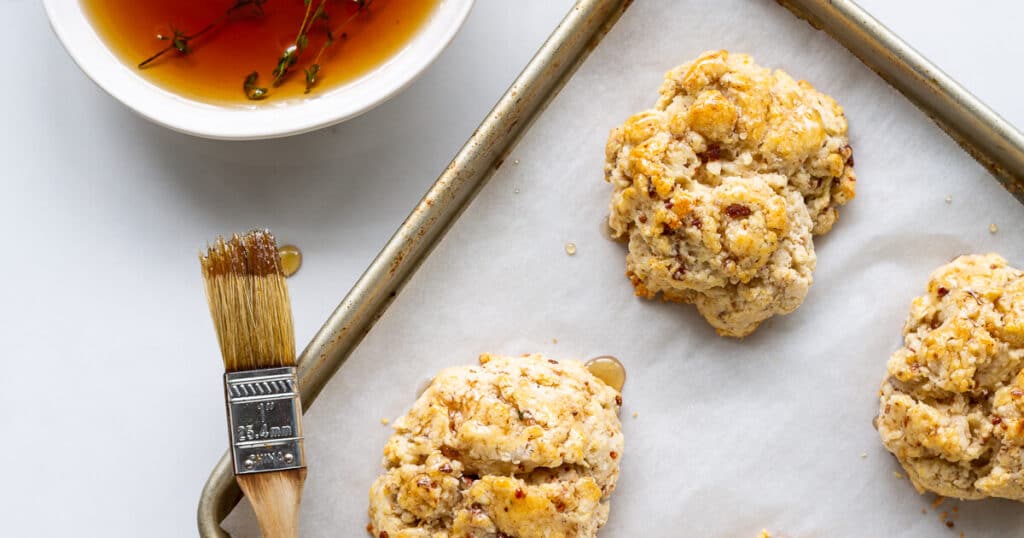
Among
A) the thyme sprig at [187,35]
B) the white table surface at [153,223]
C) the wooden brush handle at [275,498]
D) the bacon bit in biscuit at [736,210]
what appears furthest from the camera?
the white table surface at [153,223]

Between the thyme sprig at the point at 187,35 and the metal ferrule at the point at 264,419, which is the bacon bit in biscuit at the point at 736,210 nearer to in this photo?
the metal ferrule at the point at 264,419

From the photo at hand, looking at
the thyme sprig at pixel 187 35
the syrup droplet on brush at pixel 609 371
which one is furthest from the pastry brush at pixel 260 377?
the syrup droplet on brush at pixel 609 371

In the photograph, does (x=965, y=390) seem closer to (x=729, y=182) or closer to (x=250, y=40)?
(x=729, y=182)

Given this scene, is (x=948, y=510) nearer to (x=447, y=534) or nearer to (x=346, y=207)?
(x=447, y=534)

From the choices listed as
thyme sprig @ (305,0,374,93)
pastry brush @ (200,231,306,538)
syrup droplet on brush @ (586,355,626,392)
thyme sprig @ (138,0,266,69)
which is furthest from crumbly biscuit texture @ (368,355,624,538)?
thyme sprig @ (138,0,266,69)

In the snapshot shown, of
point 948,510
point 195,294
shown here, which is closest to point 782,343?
point 948,510

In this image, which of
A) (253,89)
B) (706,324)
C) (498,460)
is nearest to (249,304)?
(253,89)
